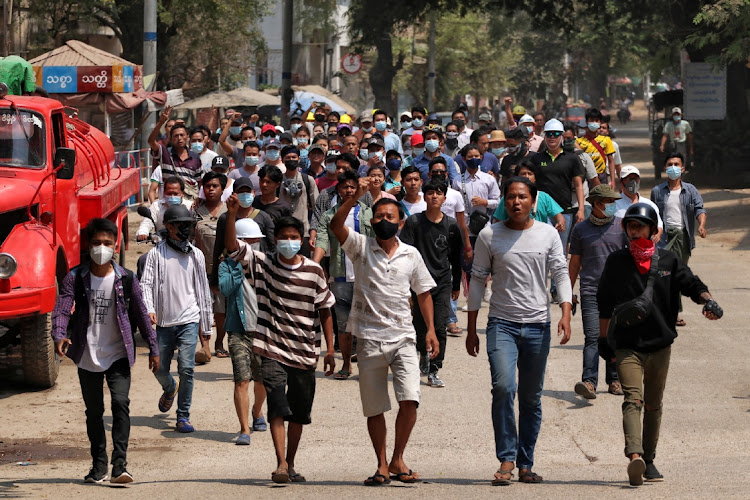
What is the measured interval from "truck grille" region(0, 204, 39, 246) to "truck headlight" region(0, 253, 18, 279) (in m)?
0.51

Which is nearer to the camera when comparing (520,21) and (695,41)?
(695,41)

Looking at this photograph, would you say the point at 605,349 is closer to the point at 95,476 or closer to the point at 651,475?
the point at 651,475

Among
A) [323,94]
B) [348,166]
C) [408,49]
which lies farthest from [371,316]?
[408,49]

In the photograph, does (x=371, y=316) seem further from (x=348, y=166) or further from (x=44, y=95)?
(x=44, y=95)

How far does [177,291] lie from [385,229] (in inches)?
89.3

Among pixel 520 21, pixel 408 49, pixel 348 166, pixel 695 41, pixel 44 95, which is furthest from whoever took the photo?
pixel 520 21

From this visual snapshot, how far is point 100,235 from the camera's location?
8023 millimetres

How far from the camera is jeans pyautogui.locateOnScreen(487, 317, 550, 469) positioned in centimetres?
798

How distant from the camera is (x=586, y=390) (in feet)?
35.2

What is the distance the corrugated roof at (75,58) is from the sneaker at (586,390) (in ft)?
57.3

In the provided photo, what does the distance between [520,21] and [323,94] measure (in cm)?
2526

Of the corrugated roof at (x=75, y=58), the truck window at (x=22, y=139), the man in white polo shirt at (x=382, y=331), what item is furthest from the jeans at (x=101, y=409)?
the corrugated roof at (x=75, y=58)

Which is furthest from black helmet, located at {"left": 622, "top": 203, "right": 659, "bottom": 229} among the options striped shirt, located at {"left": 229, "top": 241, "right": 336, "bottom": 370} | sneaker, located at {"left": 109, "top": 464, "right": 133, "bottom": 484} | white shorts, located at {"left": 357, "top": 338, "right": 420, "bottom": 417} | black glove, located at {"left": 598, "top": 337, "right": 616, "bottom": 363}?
sneaker, located at {"left": 109, "top": 464, "right": 133, "bottom": 484}

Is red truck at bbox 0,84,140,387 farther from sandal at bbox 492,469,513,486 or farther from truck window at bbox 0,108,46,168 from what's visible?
sandal at bbox 492,469,513,486
